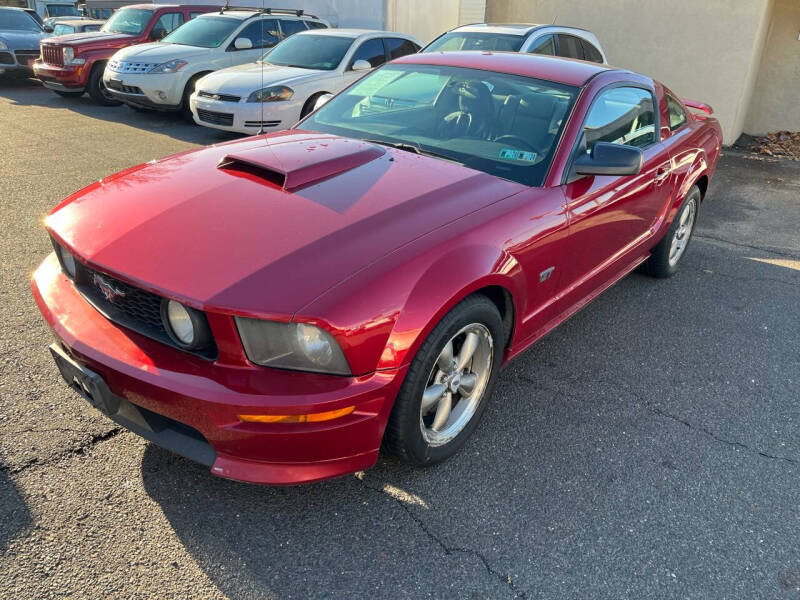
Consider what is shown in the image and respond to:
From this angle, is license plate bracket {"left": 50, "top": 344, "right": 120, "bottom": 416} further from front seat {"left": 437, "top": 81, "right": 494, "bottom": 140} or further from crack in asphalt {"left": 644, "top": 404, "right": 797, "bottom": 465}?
crack in asphalt {"left": 644, "top": 404, "right": 797, "bottom": 465}

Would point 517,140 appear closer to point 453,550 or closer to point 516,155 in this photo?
point 516,155

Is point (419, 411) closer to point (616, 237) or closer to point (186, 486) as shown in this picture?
point (186, 486)

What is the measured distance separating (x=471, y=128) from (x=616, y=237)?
107 centimetres

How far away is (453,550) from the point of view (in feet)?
7.45

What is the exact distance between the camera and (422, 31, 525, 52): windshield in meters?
7.71

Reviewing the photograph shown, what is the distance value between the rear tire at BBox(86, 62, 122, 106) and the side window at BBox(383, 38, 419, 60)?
493 centimetres

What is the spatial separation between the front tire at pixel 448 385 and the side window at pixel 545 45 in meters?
6.02

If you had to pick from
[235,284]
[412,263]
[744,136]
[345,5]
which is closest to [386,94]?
[412,263]

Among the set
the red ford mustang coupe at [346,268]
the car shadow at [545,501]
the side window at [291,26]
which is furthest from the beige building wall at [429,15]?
the car shadow at [545,501]

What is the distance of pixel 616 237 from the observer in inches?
142

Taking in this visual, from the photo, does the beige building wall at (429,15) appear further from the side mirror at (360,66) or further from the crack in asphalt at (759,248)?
the crack in asphalt at (759,248)

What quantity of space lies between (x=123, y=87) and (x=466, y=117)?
7788 millimetres

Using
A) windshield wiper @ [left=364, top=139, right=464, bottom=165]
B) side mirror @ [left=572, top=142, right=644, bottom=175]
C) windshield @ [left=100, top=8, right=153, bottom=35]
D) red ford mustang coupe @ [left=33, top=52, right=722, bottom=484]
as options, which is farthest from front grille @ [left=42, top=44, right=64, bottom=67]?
side mirror @ [left=572, top=142, right=644, bottom=175]

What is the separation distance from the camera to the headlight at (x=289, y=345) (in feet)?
6.64
